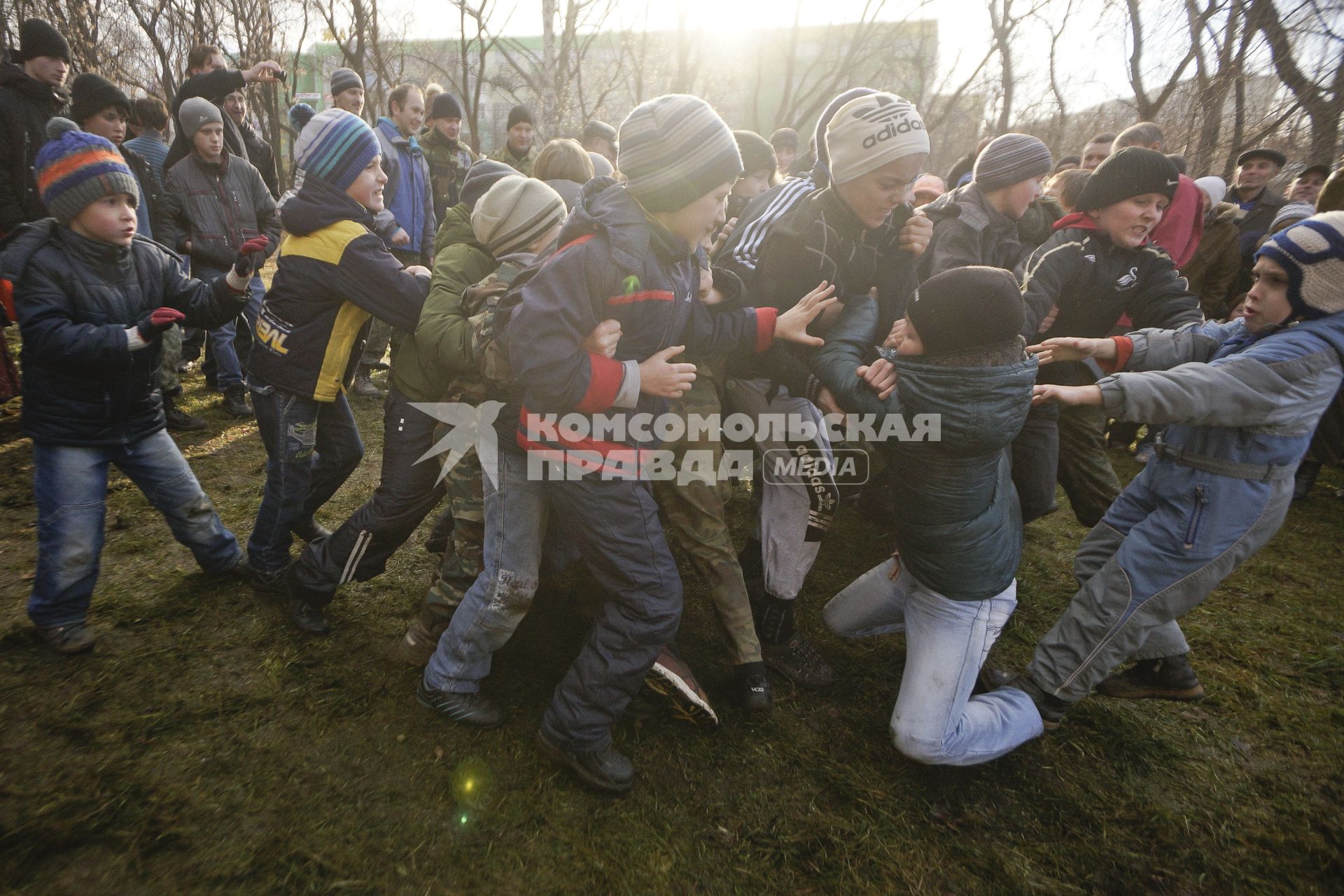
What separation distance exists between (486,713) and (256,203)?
→ 4.97 m

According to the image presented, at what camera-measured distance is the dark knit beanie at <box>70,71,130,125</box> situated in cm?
462

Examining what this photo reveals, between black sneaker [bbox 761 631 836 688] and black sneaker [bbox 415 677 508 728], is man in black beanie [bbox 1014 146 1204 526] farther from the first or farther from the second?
black sneaker [bbox 415 677 508 728]

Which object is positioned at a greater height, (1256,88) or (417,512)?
(1256,88)

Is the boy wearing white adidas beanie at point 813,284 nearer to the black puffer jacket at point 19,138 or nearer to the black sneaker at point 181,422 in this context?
the black sneaker at point 181,422

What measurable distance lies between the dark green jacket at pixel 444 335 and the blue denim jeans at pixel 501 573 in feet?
1.46

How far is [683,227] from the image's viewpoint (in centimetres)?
216

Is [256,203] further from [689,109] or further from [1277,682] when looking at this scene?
[1277,682]

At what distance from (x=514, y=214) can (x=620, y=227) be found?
710 mm

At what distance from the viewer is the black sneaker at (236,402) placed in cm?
555

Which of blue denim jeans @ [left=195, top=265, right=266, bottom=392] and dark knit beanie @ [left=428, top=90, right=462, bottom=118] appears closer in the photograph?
blue denim jeans @ [left=195, top=265, right=266, bottom=392]

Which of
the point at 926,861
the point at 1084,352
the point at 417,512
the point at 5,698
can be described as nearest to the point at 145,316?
the point at 417,512

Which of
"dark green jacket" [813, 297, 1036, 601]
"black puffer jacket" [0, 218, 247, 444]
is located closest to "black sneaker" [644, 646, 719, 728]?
"dark green jacket" [813, 297, 1036, 601]

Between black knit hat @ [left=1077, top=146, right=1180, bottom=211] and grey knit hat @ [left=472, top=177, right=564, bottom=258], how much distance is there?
7.84 feet

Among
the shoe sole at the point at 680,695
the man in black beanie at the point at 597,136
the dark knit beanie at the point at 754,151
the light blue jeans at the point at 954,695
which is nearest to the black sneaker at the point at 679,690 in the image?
the shoe sole at the point at 680,695
